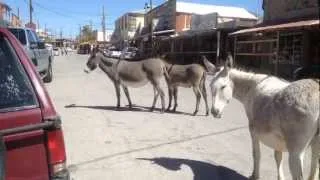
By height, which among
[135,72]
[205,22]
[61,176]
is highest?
[205,22]

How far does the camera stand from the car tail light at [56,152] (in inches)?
144

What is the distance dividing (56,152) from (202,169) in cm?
424

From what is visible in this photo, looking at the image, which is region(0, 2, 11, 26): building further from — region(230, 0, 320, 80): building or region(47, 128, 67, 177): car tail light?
region(230, 0, 320, 80): building

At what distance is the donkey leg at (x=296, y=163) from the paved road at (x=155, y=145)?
5.28 feet

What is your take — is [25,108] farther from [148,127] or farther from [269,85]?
[148,127]

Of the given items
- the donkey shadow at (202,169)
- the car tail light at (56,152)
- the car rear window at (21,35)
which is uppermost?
the car rear window at (21,35)

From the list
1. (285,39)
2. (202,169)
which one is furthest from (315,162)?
(285,39)

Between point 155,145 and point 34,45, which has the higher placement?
point 34,45

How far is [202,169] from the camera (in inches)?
302

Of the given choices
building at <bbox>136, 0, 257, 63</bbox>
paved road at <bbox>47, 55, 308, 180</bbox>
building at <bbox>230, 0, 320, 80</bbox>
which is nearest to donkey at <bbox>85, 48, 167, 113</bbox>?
paved road at <bbox>47, 55, 308, 180</bbox>

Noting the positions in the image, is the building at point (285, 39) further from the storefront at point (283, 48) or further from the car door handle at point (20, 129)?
the car door handle at point (20, 129)

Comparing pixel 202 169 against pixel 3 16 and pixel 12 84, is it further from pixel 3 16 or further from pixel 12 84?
pixel 3 16

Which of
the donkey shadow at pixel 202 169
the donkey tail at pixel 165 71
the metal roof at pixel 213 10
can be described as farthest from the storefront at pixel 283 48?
the metal roof at pixel 213 10

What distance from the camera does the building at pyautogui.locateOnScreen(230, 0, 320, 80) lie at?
2473 cm
